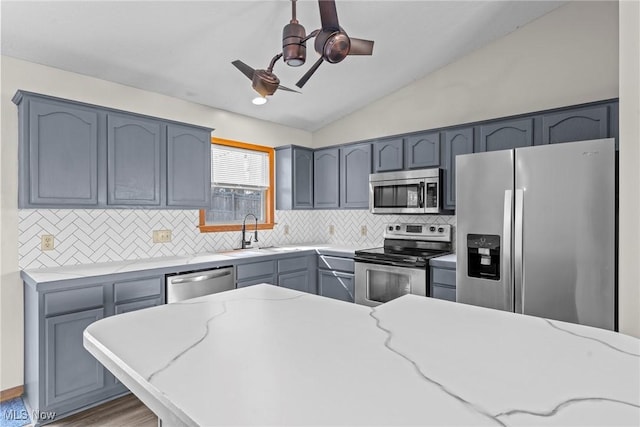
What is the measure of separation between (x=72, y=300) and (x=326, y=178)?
2.81 metres

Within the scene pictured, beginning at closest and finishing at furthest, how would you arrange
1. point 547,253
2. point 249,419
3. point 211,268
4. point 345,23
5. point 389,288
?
point 249,419 → point 547,253 → point 345,23 → point 211,268 → point 389,288

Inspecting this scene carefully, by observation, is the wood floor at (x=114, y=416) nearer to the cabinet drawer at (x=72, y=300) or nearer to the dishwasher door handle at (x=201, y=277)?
the cabinet drawer at (x=72, y=300)

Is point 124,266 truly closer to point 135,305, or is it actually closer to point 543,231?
point 135,305

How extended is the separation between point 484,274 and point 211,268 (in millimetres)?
2151

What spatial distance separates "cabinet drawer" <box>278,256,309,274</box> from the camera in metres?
3.60

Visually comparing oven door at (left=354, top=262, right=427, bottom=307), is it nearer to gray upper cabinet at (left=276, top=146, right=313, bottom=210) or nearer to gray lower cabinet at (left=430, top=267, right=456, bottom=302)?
gray lower cabinet at (left=430, top=267, right=456, bottom=302)

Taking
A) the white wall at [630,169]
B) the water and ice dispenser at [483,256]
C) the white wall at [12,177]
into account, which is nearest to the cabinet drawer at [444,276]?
the water and ice dispenser at [483,256]

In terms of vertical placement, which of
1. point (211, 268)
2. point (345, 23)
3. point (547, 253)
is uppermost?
point (345, 23)

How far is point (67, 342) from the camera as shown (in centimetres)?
229

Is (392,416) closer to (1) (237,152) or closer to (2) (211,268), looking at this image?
(2) (211,268)

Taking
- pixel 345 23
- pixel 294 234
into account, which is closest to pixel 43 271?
pixel 294 234

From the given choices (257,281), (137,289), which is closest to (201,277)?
(137,289)

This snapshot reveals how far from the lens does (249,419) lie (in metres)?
0.62

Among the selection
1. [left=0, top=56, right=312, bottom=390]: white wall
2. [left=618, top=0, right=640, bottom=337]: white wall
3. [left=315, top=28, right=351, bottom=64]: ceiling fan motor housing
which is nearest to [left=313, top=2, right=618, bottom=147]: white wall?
[left=618, top=0, right=640, bottom=337]: white wall
